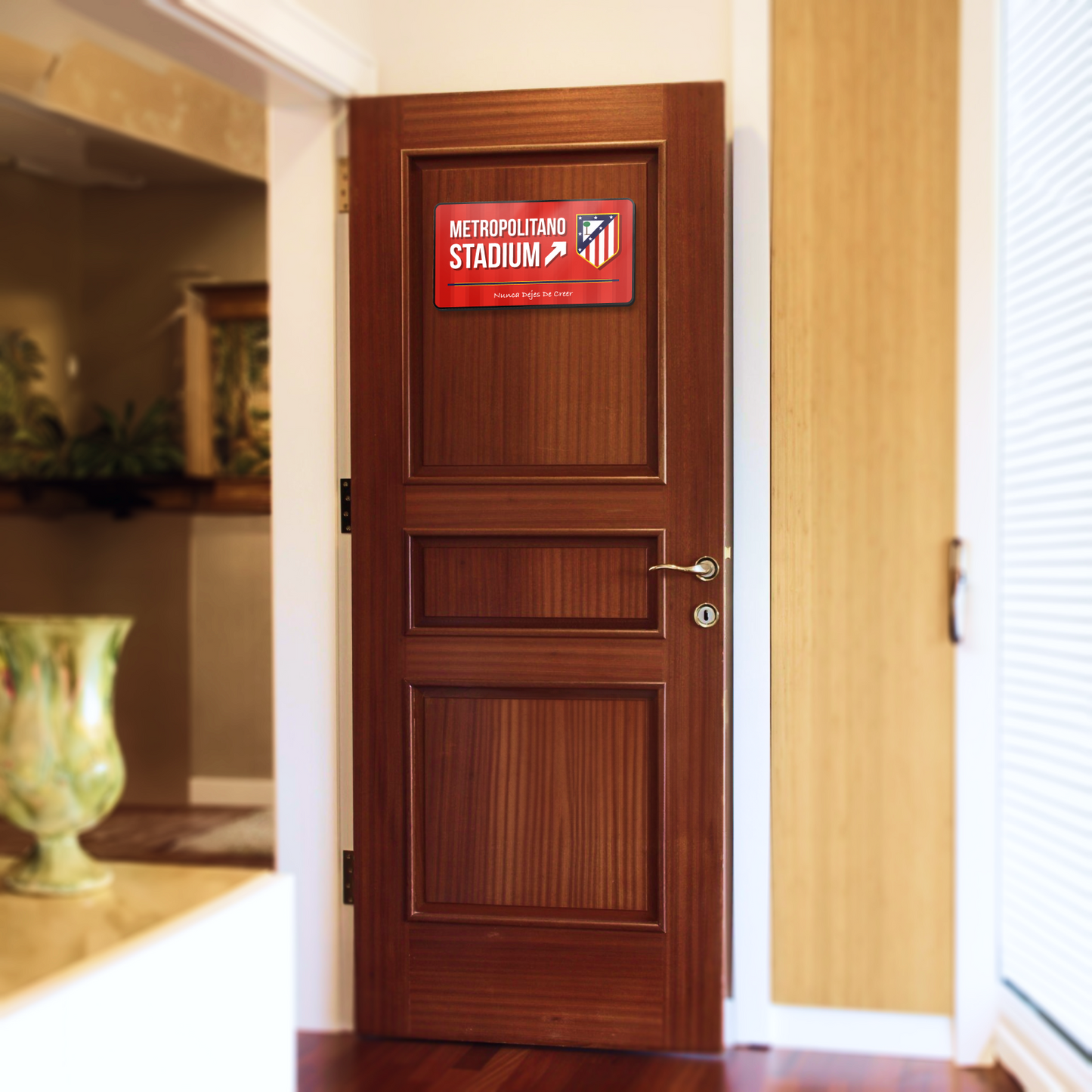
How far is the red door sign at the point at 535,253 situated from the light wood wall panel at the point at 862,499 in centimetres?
36

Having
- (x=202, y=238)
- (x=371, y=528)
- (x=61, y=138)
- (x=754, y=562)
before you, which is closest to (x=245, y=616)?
(x=202, y=238)

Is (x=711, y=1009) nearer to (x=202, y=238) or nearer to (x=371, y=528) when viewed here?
(x=371, y=528)

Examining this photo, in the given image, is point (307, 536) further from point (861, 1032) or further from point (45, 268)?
point (45, 268)

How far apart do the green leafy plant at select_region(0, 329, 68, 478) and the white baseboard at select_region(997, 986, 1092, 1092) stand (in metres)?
4.76

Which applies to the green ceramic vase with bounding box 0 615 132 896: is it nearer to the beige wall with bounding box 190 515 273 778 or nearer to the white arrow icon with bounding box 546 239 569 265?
the white arrow icon with bounding box 546 239 569 265

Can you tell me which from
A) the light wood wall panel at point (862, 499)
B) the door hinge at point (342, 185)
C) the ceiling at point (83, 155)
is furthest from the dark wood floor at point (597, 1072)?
the ceiling at point (83, 155)

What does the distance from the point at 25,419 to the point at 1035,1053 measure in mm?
4978

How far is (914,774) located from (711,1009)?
0.66m

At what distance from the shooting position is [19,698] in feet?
2.58

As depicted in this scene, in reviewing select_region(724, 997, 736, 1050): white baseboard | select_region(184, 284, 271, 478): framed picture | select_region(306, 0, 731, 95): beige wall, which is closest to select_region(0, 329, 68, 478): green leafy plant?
select_region(184, 284, 271, 478): framed picture

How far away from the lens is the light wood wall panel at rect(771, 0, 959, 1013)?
8.16 ft

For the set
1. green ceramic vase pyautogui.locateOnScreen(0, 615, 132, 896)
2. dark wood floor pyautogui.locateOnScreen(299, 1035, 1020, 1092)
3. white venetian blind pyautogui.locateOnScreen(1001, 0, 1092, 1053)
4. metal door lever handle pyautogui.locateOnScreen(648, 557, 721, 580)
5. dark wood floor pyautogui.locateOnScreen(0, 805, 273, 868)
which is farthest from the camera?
dark wood floor pyautogui.locateOnScreen(0, 805, 273, 868)

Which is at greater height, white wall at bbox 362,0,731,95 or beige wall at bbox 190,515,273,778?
white wall at bbox 362,0,731,95

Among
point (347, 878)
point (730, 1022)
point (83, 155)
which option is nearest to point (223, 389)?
point (83, 155)
